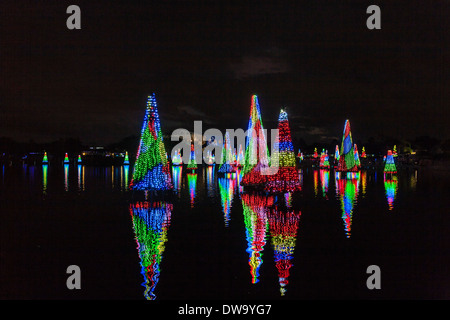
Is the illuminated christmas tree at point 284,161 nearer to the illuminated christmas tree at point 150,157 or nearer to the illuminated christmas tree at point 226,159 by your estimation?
the illuminated christmas tree at point 150,157

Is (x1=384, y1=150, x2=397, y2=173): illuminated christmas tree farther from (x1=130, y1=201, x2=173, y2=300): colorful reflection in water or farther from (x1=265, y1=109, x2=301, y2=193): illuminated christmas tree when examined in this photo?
(x1=130, y1=201, x2=173, y2=300): colorful reflection in water

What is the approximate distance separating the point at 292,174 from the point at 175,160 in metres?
45.9

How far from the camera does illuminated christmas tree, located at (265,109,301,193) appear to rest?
17.4 metres

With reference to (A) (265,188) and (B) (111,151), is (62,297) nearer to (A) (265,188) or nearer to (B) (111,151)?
(A) (265,188)

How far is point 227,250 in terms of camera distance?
9133 millimetres

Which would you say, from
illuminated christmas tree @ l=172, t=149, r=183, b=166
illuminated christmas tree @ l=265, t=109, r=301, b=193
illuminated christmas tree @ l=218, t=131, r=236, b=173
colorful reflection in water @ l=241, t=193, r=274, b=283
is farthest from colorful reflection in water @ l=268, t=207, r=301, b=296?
illuminated christmas tree @ l=172, t=149, r=183, b=166

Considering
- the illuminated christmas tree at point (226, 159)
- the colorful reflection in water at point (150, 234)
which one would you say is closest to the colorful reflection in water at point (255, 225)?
the colorful reflection in water at point (150, 234)

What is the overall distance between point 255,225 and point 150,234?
3.21 meters

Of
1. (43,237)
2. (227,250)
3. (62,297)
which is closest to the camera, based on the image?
(62,297)

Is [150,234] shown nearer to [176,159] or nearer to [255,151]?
[255,151]

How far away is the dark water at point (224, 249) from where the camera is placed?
6.85 metres

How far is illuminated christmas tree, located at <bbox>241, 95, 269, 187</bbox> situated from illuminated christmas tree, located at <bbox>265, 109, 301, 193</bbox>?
247 cm

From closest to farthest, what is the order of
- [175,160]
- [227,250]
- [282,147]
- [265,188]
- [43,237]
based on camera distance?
[227,250] → [43,237] → [282,147] → [265,188] → [175,160]
